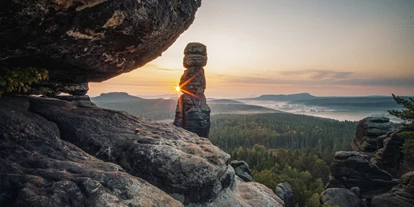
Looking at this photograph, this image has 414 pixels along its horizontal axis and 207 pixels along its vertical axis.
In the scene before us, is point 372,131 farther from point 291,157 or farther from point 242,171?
point 291,157

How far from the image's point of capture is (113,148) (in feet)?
33.7

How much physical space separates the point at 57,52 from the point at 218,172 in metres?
8.56

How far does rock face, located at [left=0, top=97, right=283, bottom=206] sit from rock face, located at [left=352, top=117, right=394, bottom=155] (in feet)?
155

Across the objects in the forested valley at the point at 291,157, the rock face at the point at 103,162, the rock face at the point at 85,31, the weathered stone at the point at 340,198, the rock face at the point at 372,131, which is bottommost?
the forested valley at the point at 291,157

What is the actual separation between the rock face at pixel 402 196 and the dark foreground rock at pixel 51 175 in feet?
117

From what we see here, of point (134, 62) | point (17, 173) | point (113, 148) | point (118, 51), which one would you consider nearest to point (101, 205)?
point (17, 173)

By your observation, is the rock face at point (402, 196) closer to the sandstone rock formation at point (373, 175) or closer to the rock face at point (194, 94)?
the sandstone rock formation at point (373, 175)

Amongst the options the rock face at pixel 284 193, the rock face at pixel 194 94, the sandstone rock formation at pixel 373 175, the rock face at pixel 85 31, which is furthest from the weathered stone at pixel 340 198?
the rock face at pixel 85 31

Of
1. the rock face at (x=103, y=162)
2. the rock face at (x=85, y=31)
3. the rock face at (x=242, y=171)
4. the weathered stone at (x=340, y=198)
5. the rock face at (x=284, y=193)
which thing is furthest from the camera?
the weathered stone at (x=340, y=198)

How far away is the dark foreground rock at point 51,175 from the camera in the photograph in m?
5.91

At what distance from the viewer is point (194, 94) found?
45.9m

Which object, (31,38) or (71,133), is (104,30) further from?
(71,133)

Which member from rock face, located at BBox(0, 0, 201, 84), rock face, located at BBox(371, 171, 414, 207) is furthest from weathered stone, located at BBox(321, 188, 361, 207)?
rock face, located at BBox(0, 0, 201, 84)

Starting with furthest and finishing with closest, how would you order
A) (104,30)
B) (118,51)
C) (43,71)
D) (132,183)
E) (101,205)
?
(118,51) → (43,71) → (104,30) → (132,183) → (101,205)
